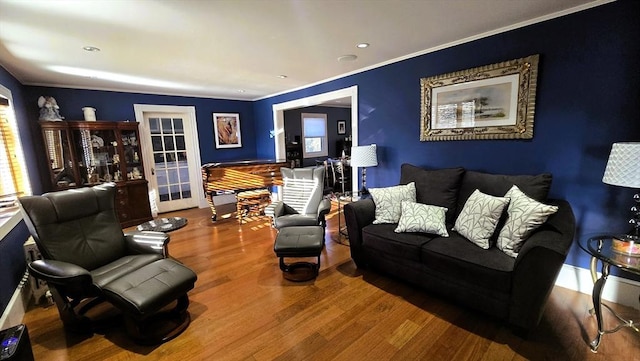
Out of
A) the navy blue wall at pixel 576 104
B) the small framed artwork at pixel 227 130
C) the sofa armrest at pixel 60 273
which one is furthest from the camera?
the small framed artwork at pixel 227 130

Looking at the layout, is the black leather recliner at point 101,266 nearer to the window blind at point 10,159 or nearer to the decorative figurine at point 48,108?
the window blind at point 10,159

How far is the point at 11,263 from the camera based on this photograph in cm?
224

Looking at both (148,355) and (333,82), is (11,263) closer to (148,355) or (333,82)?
(148,355)

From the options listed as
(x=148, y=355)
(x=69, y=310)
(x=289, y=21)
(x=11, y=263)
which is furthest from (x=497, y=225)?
(x=11, y=263)

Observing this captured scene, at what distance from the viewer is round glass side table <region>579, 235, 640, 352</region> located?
1.58 meters

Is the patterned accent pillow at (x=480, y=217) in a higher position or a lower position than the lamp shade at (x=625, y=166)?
lower

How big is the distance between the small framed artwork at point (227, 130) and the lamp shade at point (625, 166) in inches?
222

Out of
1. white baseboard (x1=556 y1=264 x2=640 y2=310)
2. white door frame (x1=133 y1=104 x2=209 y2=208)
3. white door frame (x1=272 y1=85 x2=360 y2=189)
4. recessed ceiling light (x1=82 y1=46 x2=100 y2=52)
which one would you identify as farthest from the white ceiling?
white baseboard (x1=556 y1=264 x2=640 y2=310)

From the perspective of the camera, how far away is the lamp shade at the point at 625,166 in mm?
1623

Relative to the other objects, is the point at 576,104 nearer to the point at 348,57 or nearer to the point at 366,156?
the point at 366,156

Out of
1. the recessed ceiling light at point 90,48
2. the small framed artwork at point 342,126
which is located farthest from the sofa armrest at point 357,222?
the small framed artwork at point 342,126

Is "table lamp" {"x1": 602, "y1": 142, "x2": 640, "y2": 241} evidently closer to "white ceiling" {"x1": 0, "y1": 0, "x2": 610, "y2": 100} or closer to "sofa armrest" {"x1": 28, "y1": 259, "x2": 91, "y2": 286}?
"white ceiling" {"x1": 0, "y1": 0, "x2": 610, "y2": 100}

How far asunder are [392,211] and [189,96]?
455 cm

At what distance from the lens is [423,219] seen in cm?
241
